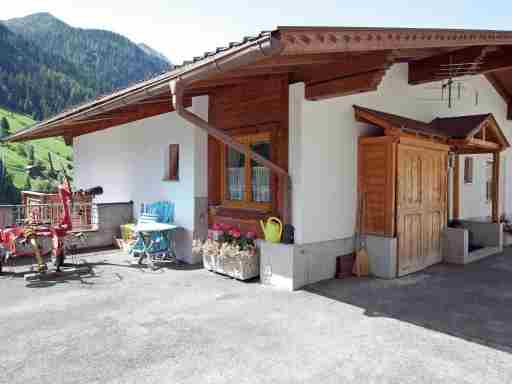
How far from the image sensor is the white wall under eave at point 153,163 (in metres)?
7.68

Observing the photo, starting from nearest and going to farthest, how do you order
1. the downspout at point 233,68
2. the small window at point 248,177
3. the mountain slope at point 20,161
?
the downspout at point 233,68
the small window at point 248,177
the mountain slope at point 20,161

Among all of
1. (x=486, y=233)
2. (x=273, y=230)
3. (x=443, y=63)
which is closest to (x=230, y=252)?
(x=273, y=230)

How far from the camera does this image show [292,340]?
3904 millimetres

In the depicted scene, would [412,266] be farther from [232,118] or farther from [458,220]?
[232,118]

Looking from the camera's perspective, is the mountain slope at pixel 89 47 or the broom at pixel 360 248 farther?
the mountain slope at pixel 89 47

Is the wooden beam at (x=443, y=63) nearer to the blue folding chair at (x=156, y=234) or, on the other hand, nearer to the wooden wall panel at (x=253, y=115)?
the wooden wall panel at (x=253, y=115)

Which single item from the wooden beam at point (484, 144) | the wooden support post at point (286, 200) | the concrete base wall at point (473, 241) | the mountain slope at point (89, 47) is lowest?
the concrete base wall at point (473, 241)

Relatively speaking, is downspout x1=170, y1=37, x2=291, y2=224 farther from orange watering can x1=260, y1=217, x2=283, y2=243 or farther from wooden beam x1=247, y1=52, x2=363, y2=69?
wooden beam x1=247, y1=52, x2=363, y2=69

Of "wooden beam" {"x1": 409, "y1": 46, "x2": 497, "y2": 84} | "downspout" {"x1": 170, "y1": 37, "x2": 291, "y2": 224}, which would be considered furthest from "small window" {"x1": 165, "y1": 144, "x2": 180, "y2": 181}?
"wooden beam" {"x1": 409, "y1": 46, "x2": 497, "y2": 84}

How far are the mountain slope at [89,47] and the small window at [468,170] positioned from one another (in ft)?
232

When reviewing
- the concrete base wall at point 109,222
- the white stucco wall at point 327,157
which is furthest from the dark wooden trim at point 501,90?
the concrete base wall at point 109,222

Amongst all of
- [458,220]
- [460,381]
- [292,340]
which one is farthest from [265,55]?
[458,220]

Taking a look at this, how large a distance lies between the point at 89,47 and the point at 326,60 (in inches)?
3626

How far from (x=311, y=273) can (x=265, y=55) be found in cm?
365
